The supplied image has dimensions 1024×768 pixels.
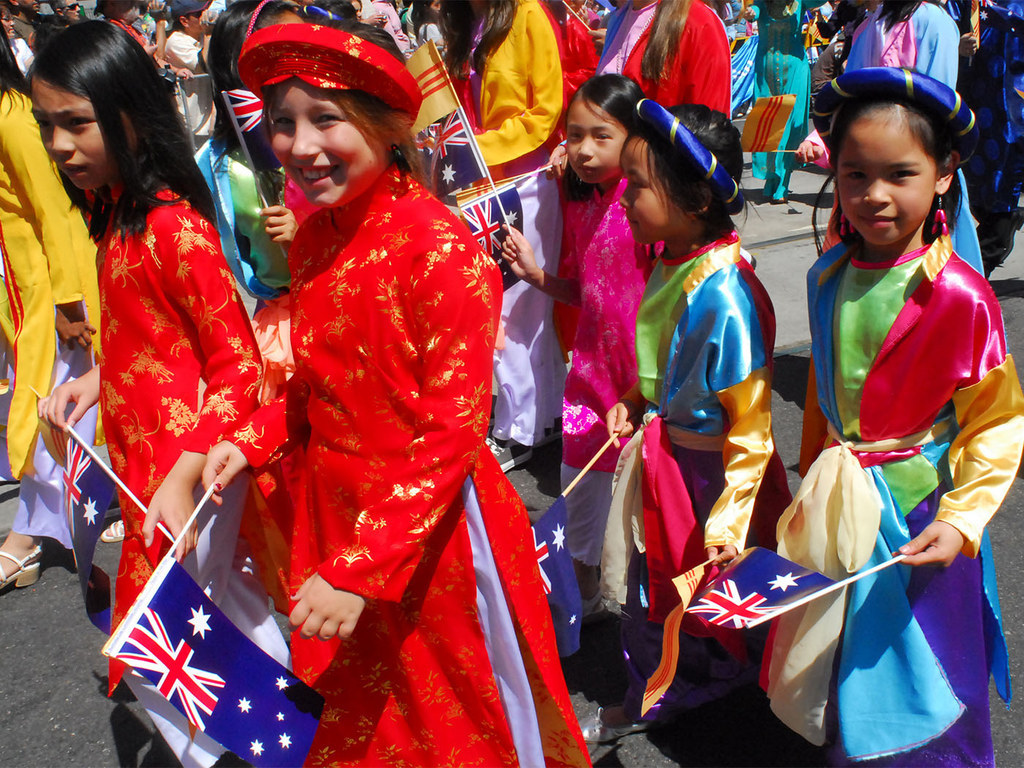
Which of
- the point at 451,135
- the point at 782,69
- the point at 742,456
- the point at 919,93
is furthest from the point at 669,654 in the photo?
the point at 782,69

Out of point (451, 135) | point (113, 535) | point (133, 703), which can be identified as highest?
point (451, 135)

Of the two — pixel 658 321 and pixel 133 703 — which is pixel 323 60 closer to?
pixel 658 321

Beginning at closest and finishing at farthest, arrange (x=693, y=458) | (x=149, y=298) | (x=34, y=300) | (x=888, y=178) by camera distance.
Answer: (x=888, y=178) < (x=149, y=298) < (x=693, y=458) < (x=34, y=300)

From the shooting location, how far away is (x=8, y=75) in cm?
317

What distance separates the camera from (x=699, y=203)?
7.20ft

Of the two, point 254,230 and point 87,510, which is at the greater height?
point 254,230

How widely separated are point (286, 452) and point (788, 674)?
1.19 m

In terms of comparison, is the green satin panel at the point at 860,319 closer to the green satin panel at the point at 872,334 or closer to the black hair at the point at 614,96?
the green satin panel at the point at 872,334

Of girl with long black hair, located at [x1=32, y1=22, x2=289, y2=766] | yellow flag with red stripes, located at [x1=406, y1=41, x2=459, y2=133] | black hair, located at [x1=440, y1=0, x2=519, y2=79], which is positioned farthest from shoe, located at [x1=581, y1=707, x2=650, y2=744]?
black hair, located at [x1=440, y1=0, x2=519, y2=79]

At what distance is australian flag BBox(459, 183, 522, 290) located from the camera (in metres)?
3.12

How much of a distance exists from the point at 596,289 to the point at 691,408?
2.26 feet

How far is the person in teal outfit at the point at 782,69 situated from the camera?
822 centimetres

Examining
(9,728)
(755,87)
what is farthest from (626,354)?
(755,87)

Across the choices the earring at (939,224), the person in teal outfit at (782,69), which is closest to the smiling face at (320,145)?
the earring at (939,224)
